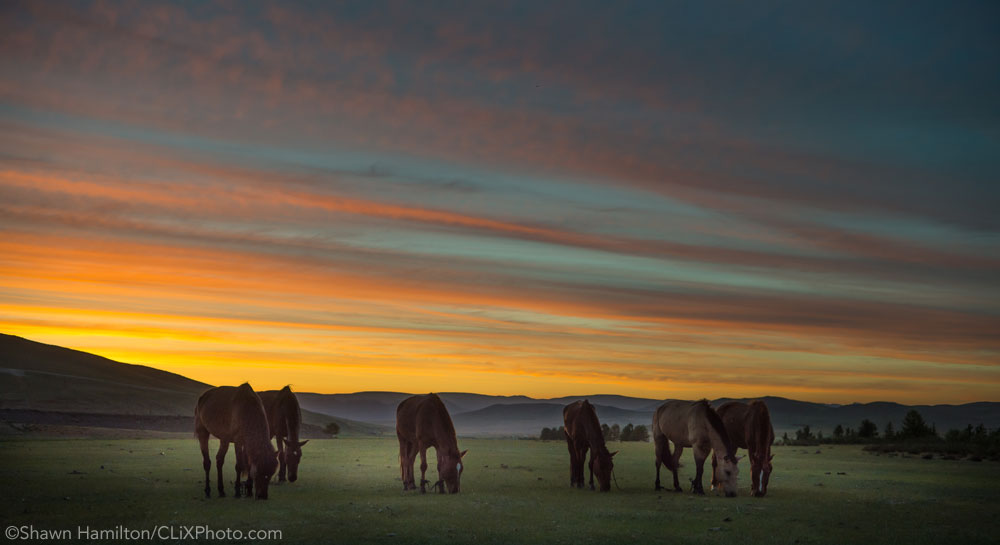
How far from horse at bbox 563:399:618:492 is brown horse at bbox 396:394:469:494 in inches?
166

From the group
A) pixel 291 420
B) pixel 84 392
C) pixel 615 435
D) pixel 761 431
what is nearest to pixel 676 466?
pixel 761 431

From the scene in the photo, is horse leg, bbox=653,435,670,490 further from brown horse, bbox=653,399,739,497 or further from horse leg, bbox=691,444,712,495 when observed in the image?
horse leg, bbox=691,444,712,495

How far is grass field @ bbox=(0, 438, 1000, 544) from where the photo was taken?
1587cm

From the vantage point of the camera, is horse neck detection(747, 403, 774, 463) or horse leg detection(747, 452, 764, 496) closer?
horse leg detection(747, 452, 764, 496)

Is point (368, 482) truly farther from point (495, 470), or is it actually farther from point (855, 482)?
point (855, 482)

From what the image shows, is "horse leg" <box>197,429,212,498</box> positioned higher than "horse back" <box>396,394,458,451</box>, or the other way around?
"horse back" <box>396,394,458,451</box>

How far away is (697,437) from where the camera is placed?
25750 mm

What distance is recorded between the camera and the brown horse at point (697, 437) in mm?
24125

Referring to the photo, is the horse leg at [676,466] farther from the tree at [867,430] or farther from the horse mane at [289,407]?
the tree at [867,430]

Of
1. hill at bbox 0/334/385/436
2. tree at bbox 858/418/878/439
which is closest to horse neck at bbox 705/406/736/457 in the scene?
tree at bbox 858/418/878/439

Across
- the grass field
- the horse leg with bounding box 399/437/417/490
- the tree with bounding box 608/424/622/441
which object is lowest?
the tree with bounding box 608/424/622/441

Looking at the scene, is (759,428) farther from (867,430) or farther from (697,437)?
(867,430)

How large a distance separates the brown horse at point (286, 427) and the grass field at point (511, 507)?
0.99m

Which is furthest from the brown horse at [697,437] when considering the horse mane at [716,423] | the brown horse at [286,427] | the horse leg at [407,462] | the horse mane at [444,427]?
the brown horse at [286,427]
